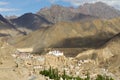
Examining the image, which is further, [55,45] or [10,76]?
[55,45]

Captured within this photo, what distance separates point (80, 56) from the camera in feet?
537

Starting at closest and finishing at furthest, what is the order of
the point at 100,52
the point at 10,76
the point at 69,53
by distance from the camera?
1. the point at 10,76
2. the point at 100,52
3. the point at 69,53

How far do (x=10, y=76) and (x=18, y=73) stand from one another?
104 inches

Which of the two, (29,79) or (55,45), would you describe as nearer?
(29,79)

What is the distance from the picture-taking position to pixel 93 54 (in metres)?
162

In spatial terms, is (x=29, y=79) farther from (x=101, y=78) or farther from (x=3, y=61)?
(x=101, y=78)

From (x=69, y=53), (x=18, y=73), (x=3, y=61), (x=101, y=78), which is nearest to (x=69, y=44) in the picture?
(x=69, y=53)

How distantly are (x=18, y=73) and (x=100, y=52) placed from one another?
4710 inches

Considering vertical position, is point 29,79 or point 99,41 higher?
point 99,41

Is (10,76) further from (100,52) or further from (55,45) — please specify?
(55,45)

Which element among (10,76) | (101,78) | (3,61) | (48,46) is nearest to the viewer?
(10,76)

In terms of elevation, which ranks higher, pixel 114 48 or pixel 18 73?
pixel 114 48

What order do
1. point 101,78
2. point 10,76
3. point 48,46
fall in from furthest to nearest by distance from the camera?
point 48,46 < point 101,78 < point 10,76

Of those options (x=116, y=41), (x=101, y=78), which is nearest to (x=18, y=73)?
(x=101, y=78)
